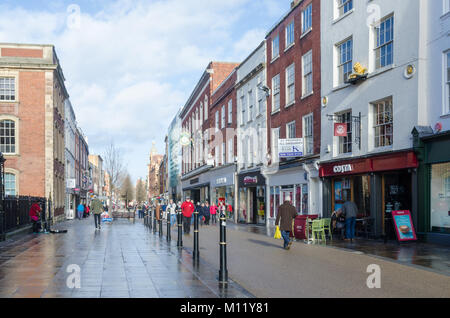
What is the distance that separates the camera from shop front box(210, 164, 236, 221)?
38.2 meters

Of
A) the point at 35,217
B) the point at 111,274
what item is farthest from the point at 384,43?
the point at 35,217

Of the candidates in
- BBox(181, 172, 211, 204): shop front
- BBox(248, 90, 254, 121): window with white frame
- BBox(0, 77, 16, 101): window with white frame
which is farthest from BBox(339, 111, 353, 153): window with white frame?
BBox(181, 172, 211, 204): shop front

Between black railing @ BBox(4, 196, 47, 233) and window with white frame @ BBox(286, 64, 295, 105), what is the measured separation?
14579 mm

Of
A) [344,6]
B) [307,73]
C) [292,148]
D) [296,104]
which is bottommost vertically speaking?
[292,148]

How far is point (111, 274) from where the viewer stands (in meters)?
9.91

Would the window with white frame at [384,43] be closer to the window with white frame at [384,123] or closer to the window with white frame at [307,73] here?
the window with white frame at [384,123]

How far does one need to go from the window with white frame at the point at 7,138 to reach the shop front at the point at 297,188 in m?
19.4

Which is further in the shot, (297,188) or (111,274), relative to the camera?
(297,188)

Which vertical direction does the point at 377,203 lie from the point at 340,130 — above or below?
below

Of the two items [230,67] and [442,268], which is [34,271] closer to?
[442,268]

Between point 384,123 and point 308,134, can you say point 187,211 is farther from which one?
point 384,123

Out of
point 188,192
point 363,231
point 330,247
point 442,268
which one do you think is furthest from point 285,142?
point 188,192

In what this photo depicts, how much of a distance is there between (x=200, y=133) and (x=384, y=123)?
35300 mm

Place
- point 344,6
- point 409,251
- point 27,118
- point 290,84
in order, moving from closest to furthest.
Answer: point 409,251
point 344,6
point 290,84
point 27,118
